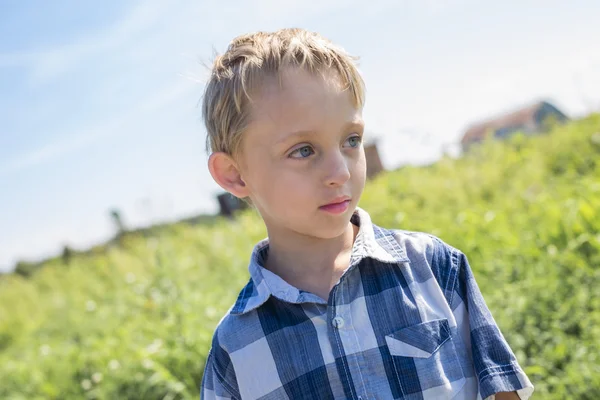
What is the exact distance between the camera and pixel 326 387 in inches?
57.0

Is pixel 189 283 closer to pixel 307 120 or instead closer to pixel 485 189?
pixel 485 189

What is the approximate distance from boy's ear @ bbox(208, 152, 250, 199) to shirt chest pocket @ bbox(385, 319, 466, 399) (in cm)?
59

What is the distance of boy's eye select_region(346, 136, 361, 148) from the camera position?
5.02 feet

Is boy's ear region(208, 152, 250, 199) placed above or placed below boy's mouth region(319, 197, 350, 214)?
above

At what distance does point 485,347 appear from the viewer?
1514 mm

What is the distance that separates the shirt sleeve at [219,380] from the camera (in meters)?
1.58

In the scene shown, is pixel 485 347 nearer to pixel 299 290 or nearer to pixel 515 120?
pixel 299 290

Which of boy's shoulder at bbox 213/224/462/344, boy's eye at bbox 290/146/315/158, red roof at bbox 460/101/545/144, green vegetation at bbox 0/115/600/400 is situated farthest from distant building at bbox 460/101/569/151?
boy's eye at bbox 290/146/315/158

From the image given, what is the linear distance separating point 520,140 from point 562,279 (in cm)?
448

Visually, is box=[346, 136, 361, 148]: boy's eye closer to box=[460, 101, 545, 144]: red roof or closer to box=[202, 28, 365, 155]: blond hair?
box=[202, 28, 365, 155]: blond hair

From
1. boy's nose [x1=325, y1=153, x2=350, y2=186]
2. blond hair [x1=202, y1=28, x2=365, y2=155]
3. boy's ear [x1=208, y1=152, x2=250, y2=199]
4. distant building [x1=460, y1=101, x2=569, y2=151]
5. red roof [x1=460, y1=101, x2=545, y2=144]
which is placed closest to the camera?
boy's nose [x1=325, y1=153, x2=350, y2=186]

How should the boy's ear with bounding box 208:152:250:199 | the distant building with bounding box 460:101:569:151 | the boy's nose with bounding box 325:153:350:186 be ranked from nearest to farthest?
the boy's nose with bounding box 325:153:350:186 → the boy's ear with bounding box 208:152:250:199 → the distant building with bounding box 460:101:569:151

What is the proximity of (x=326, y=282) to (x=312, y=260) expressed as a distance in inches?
3.1

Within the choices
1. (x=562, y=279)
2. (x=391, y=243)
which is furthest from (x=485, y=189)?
(x=391, y=243)
